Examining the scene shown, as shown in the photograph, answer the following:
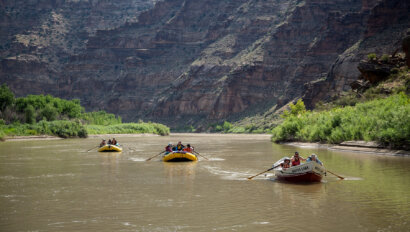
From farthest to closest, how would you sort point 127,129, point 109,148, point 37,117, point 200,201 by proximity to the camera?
point 127,129 < point 37,117 < point 109,148 < point 200,201

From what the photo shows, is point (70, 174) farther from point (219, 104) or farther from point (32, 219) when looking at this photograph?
point (219, 104)

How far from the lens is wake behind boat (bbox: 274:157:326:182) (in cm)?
2310

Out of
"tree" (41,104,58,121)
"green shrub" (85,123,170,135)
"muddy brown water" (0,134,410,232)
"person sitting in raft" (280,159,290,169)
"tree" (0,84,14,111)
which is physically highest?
"tree" (0,84,14,111)

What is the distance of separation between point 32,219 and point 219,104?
170 metres

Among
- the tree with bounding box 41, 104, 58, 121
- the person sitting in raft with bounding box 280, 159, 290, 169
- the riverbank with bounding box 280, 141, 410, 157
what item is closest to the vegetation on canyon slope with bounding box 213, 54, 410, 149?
the riverbank with bounding box 280, 141, 410, 157

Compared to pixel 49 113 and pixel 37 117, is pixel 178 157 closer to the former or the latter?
pixel 37 117

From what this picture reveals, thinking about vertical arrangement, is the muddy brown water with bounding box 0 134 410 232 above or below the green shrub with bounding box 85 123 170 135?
below

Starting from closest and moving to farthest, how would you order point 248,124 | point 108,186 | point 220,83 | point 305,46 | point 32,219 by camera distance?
point 32,219, point 108,186, point 248,124, point 305,46, point 220,83

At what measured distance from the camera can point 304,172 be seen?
23.5 metres

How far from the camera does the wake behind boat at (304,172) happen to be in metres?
23.1

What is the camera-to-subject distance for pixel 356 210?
16594 mm

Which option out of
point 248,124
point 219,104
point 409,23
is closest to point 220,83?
point 219,104

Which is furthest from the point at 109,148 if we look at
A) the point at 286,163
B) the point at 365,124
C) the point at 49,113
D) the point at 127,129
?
the point at 127,129

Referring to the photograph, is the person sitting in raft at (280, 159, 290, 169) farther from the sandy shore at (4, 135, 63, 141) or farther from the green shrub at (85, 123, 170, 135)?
the green shrub at (85, 123, 170, 135)
